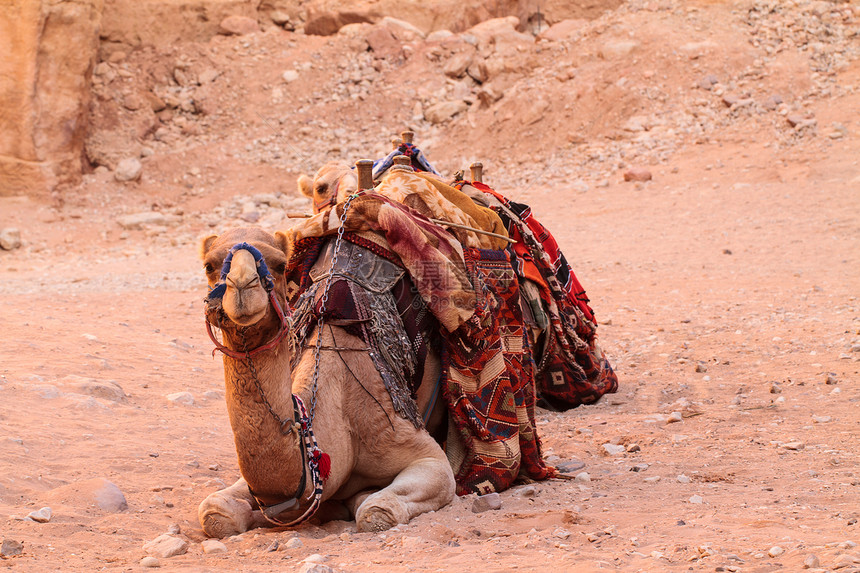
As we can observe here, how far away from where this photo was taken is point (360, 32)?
22.5m

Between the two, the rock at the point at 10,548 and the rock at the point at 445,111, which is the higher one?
the rock at the point at 445,111

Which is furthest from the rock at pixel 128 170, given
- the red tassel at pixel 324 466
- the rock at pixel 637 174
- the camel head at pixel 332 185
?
the red tassel at pixel 324 466

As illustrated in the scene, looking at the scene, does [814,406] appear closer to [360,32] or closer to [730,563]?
[730,563]

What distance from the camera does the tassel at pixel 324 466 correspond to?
3.91m

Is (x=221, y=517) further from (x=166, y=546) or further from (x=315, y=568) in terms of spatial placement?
(x=315, y=568)

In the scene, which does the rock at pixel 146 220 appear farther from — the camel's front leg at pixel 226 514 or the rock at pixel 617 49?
the camel's front leg at pixel 226 514

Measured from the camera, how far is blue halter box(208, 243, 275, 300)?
339 cm

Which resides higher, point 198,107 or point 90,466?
point 198,107

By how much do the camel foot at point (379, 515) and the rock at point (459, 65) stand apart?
18124mm

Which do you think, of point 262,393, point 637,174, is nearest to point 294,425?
point 262,393

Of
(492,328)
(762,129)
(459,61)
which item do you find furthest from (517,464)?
(459,61)

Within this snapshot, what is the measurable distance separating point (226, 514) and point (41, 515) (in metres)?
0.74

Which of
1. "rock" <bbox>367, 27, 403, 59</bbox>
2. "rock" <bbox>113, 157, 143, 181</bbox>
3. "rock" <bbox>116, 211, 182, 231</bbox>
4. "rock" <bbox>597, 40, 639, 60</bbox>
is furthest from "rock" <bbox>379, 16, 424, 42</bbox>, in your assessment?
"rock" <bbox>116, 211, 182, 231</bbox>

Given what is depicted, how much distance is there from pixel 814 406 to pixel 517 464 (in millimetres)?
2285
